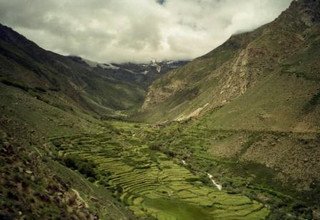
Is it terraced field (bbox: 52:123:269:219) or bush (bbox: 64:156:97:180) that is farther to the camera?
bush (bbox: 64:156:97:180)

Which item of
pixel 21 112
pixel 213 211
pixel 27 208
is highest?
pixel 21 112

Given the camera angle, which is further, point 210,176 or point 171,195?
point 210,176

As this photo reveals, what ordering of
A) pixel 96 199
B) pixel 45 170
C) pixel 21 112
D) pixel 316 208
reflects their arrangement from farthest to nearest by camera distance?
pixel 21 112, pixel 316 208, pixel 96 199, pixel 45 170

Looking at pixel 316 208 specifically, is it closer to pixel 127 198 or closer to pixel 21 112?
pixel 127 198

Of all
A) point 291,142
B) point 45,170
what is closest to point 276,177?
point 291,142

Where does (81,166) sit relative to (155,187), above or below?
above

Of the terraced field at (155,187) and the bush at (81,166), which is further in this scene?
the bush at (81,166)

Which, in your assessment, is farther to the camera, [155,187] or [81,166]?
[155,187]

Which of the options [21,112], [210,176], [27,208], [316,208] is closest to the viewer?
[27,208]
